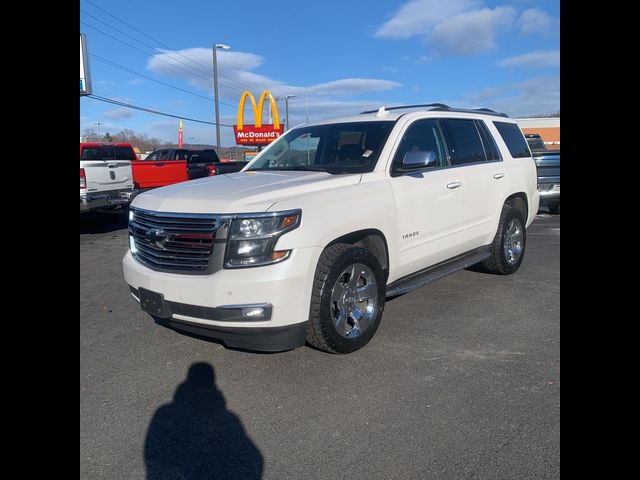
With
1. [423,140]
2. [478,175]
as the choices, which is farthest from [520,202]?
[423,140]

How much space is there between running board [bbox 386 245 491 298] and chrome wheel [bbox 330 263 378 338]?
246mm

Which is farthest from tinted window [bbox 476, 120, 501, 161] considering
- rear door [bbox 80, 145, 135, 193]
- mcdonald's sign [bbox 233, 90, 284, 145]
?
mcdonald's sign [bbox 233, 90, 284, 145]

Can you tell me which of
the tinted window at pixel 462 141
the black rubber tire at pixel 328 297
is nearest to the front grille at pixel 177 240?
the black rubber tire at pixel 328 297

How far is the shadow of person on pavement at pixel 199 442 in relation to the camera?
2.62 metres

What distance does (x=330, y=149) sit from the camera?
5.05 metres

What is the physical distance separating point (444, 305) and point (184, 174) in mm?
11020

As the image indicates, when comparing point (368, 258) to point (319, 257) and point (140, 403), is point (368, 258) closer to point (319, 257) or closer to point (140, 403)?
point (319, 257)

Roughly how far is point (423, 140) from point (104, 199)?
8.92 meters

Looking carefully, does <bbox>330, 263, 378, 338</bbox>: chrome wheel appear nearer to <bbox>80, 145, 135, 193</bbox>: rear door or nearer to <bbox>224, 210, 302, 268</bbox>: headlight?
<bbox>224, 210, 302, 268</bbox>: headlight

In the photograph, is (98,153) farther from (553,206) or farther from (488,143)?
(553,206)

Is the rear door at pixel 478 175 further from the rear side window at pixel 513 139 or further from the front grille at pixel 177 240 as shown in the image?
the front grille at pixel 177 240

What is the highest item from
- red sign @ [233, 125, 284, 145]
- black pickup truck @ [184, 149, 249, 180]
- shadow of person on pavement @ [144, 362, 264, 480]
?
red sign @ [233, 125, 284, 145]

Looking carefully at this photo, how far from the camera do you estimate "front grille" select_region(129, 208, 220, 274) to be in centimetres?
→ 346
